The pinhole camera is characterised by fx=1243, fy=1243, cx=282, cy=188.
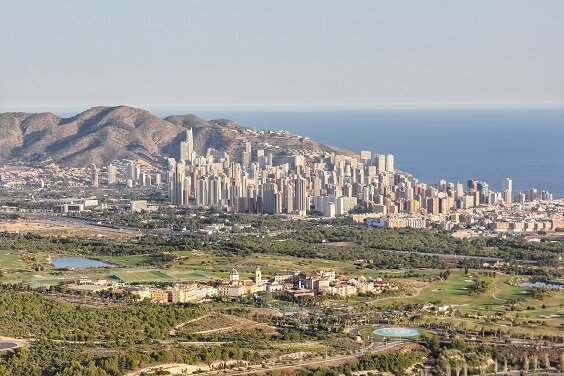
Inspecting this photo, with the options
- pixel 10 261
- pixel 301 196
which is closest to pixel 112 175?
pixel 301 196

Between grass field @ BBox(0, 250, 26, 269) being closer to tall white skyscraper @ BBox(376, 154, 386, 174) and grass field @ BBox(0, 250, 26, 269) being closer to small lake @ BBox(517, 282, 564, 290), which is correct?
small lake @ BBox(517, 282, 564, 290)

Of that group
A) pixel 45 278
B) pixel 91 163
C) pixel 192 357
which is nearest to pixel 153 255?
pixel 45 278

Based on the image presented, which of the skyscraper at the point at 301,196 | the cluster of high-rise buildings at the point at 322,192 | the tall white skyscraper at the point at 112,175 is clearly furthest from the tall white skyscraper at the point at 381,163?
the tall white skyscraper at the point at 112,175

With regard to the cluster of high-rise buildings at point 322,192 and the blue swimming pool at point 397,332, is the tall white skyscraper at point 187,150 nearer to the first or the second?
the cluster of high-rise buildings at point 322,192

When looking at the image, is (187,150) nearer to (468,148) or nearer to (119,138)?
(119,138)

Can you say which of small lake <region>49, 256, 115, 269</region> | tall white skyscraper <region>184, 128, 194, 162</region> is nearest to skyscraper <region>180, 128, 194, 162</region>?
tall white skyscraper <region>184, 128, 194, 162</region>

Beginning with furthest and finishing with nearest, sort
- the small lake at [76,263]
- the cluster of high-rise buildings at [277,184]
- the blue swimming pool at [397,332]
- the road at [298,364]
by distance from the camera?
the cluster of high-rise buildings at [277,184]
the small lake at [76,263]
the blue swimming pool at [397,332]
the road at [298,364]
